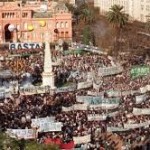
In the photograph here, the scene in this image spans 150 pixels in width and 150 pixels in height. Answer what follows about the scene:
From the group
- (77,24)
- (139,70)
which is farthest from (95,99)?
(77,24)

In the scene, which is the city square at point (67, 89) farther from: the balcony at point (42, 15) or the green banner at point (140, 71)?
the balcony at point (42, 15)

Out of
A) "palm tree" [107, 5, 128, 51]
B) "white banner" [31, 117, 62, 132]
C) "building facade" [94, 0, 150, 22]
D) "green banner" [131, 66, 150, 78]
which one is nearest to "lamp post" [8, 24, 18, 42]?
"palm tree" [107, 5, 128, 51]

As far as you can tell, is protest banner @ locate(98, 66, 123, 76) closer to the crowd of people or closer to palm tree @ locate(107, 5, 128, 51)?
the crowd of people

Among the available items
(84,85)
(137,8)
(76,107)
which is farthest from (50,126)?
(137,8)

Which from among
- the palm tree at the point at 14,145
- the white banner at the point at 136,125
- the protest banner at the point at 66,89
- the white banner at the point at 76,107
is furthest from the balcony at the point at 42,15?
the palm tree at the point at 14,145

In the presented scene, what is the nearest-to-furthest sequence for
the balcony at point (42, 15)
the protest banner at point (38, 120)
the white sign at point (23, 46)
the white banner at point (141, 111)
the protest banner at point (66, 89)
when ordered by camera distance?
the protest banner at point (38, 120)
the white banner at point (141, 111)
the protest banner at point (66, 89)
the white sign at point (23, 46)
the balcony at point (42, 15)

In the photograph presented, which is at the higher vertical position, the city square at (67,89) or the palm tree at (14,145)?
the palm tree at (14,145)

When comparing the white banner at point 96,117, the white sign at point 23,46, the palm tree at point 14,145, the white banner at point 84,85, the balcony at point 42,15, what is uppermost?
the balcony at point 42,15

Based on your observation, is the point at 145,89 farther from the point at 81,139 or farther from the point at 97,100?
the point at 81,139

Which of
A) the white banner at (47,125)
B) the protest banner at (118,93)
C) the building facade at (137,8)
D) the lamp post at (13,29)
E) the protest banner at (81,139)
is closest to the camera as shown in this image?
the protest banner at (81,139)
